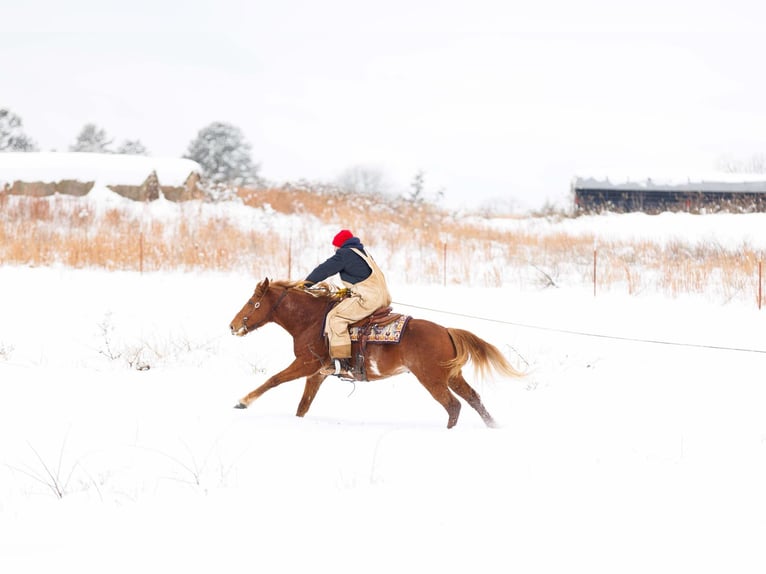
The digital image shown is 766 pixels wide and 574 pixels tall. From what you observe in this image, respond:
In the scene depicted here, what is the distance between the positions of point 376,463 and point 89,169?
2001 cm

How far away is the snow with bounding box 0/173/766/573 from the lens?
3680 millimetres

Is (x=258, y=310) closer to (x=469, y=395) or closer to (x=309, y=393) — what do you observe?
(x=309, y=393)

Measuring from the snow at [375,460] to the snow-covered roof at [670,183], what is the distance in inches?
848

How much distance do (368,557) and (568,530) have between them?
1129mm

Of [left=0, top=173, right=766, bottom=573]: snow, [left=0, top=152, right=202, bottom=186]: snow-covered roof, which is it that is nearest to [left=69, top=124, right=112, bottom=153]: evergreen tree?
[left=0, top=152, right=202, bottom=186]: snow-covered roof

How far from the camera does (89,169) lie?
22266 millimetres

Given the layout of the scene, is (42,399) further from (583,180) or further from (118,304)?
(583,180)

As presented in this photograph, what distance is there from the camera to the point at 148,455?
532 centimetres

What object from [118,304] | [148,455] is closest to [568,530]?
[148,455]

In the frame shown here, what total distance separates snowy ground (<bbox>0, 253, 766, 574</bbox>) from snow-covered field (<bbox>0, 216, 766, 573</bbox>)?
2cm

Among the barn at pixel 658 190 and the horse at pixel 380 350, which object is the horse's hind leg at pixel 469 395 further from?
the barn at pixel 658 190

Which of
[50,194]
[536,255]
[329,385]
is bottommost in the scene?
[329,385]

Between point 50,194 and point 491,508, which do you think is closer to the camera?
point 491,508

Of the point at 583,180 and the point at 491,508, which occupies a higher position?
the point at 583,180
